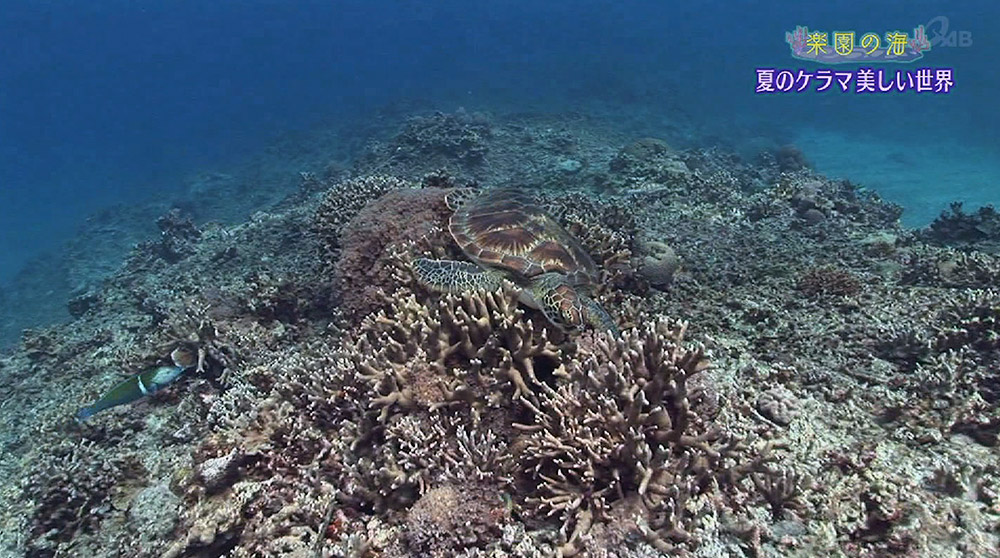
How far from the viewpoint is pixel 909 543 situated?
2.95 metres

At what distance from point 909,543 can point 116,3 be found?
14132 cm

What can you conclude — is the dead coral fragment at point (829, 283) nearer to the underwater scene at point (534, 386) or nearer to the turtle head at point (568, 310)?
the underwater scene at point (534, 386)

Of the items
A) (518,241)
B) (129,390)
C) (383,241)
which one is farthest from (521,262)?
(129,390)

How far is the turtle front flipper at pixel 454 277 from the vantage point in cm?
469

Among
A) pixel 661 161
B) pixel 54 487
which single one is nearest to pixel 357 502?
pixel 54 487

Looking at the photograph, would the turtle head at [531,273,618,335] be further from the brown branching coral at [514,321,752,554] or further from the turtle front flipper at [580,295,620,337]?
the brown branching coral at [514,321,752,554]

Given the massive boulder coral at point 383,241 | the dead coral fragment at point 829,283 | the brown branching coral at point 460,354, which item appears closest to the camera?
the brown branching coral at point 460,354

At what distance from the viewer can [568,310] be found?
170 inches

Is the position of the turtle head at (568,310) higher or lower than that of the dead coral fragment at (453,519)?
higher

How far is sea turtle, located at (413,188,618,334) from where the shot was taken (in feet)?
14.6

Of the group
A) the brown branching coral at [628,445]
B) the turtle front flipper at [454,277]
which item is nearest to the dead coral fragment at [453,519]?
the brown branching coral at [628,445]

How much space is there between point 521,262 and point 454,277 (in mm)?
845

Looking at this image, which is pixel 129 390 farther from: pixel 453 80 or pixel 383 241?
pixel 453 80

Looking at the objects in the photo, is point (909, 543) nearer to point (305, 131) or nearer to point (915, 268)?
point (915, 268)
